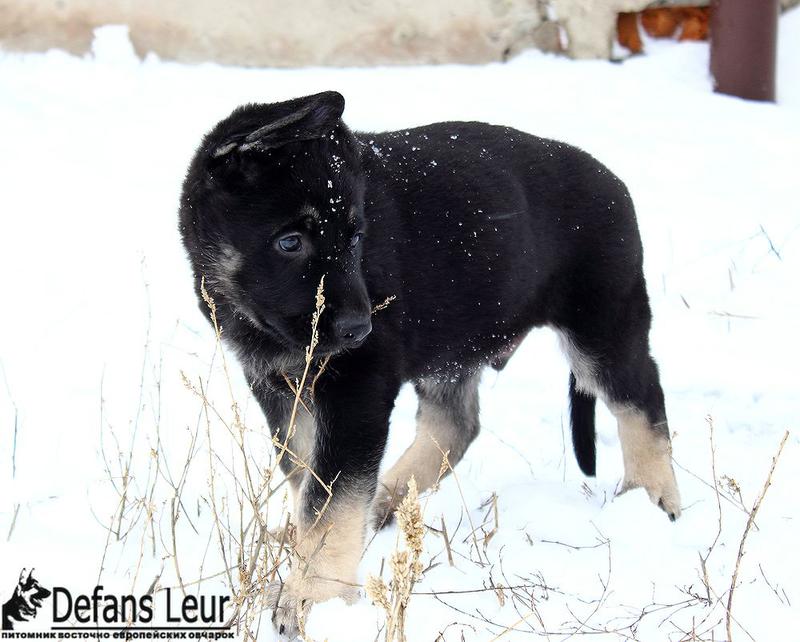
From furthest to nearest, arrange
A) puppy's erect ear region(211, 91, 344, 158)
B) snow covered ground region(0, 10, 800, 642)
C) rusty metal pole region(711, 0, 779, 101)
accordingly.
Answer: rusty metal pole region(711, 0, 779, 101) → snow covered ground region(0, 10, 800, 642) → puppy's erect ear region(211, 91, 344, 158)

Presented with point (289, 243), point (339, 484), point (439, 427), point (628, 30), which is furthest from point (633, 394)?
point (628, 30)

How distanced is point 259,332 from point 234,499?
834 millimetres

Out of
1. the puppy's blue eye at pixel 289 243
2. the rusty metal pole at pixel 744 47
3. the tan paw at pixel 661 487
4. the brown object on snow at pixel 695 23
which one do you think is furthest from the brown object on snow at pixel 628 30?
the puppy's blue eye at pixel 289 243

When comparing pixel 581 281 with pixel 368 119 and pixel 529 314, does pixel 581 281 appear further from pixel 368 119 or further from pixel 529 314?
pixel 368 119

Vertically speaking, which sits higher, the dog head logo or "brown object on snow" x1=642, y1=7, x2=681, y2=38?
"brown object on snow" x1=642, y1=7, x2=681, y2=38

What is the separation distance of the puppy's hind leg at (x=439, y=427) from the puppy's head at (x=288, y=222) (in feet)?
3.99

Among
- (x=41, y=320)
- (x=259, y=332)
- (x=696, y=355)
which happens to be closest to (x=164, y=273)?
(x=41, y=320)

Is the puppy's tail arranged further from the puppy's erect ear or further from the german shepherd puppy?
the puppy's erect ear

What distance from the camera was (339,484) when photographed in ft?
10.2

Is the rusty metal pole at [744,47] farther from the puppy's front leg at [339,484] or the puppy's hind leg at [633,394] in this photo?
the puppy's front leg at [339,484]

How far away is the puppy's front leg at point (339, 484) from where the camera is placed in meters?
3.06

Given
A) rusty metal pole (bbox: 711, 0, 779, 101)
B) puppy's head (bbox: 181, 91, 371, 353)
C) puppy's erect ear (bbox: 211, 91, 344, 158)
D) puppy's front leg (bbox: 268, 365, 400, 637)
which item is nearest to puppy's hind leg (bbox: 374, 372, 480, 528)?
puppy's front leg (bbox: 268, 365, 400, 637)

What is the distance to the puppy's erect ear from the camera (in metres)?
2.75

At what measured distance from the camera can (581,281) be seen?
3738 mm
